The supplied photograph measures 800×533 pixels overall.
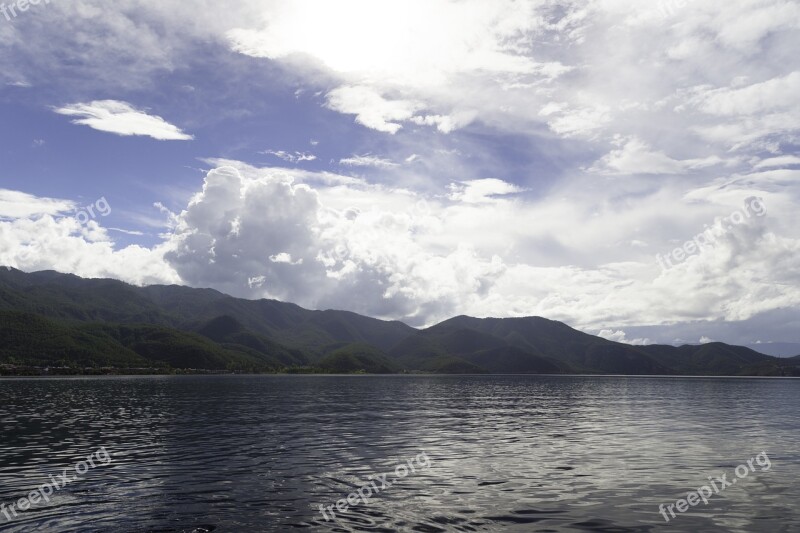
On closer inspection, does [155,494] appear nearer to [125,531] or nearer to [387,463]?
[125,531]

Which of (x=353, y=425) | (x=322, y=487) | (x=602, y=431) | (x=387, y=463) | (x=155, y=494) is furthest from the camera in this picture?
(x=353, y=425)

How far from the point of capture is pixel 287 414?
358 ft

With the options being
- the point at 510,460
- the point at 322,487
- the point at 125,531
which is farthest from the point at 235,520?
the point at 510,460

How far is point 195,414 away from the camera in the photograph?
10669 centimetres

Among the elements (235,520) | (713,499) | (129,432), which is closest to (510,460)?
(713,499)

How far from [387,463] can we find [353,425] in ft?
121

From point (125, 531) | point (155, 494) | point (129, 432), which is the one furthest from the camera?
point (129, 432)

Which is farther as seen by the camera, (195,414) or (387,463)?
(195,414)

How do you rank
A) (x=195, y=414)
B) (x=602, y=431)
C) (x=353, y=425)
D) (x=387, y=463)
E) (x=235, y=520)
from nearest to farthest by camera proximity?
1. (x=235, y=520)
2. (x=387, y=463)
3. (x=602, y=431)
4. (x=353, y=425)
5. (x=195, y=414)

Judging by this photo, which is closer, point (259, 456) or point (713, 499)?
point (713, 499)

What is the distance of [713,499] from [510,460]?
66.3ft

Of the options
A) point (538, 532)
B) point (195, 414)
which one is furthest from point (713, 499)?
point (195, 414)

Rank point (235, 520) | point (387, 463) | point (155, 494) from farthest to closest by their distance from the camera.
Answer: point (387, 463), point (155, 494), point (235, 520)

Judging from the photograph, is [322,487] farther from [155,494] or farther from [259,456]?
[259,456]
